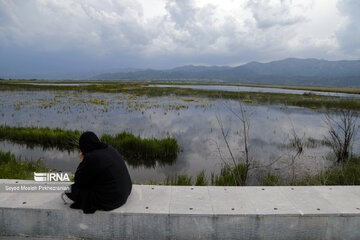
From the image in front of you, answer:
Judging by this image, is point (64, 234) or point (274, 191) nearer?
point (64, 234)

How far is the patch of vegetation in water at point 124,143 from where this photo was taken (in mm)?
10133

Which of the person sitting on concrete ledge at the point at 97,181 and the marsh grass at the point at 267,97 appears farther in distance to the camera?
the marsh grass at the point at 267,97

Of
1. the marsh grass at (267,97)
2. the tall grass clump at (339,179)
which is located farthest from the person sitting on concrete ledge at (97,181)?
the marsh grass at (267,97)

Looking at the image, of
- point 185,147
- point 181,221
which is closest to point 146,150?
point 185,147

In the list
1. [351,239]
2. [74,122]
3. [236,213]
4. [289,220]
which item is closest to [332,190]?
[351,239]

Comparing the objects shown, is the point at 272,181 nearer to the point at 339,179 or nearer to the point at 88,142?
the point at 339,179

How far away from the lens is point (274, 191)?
426 centimetres

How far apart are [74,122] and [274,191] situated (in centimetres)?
1496

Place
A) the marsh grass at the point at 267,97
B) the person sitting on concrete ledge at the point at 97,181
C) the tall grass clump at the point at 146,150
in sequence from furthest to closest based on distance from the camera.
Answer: the marsh grass at the point at 267,97, the tall grass clump at the point at 146,150, the person sitting on concrete ledge at the point at 97,181

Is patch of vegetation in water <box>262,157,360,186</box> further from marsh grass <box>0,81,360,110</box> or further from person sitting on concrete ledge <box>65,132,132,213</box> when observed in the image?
marsh grass <box>0,81,360,110</box>

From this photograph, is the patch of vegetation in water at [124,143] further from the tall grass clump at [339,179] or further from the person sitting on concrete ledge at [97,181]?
the person sitting on concrete ledge at [97,181]

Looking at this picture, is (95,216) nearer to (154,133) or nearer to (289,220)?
(289,220)

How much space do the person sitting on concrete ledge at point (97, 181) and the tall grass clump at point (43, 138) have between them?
8.12m

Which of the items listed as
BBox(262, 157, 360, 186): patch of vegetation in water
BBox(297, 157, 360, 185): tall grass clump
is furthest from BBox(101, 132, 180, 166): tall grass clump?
BBox(297, 157, 360, 185): tall grass clump
